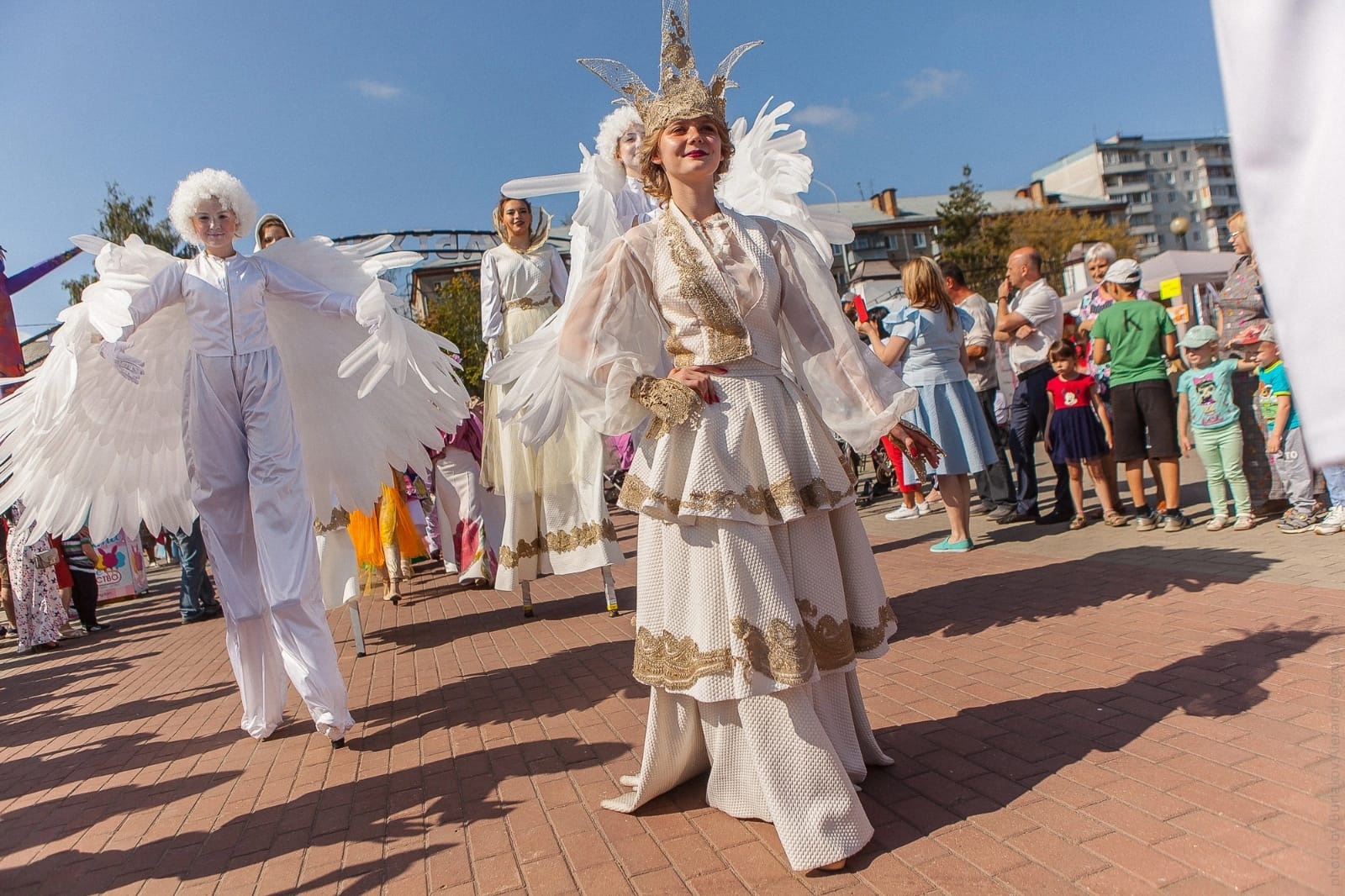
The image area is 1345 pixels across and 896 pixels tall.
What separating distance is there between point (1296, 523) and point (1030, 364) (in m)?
2.36

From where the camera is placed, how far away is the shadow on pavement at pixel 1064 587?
5.17 m

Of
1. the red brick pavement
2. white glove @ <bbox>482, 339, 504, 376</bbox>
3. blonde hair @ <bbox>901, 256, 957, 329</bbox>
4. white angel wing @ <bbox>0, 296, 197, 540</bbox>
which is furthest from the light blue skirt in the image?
white angel wing @ <bbox>0, 296, 197, 540</bbox>

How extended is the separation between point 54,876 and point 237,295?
8.38 ft

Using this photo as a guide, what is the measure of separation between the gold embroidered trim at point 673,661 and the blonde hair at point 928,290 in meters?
5.02

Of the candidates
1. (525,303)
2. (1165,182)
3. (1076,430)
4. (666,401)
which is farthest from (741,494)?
(1165,182)

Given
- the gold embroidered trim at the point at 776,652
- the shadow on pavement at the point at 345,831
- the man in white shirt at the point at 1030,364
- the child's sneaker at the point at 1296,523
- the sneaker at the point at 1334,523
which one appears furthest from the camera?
the man in white shirt at the point at 1030,364

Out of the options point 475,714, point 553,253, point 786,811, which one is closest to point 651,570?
point 786,811

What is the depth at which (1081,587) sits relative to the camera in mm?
5551

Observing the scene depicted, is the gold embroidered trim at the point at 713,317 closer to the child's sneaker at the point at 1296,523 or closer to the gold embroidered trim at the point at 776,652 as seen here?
the gold embroidered trim at the point at 776,652

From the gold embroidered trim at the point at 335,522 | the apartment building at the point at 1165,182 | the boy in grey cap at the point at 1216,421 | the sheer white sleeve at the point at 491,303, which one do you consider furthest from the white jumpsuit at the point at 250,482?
the apartment building at the point at 1165,182

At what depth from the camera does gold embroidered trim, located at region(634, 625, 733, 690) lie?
2832 millimetres

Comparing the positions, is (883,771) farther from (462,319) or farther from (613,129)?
(462,319)

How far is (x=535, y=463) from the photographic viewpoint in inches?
266

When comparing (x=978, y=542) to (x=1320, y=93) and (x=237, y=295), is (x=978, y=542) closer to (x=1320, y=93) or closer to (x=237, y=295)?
(x=237, y=295)
